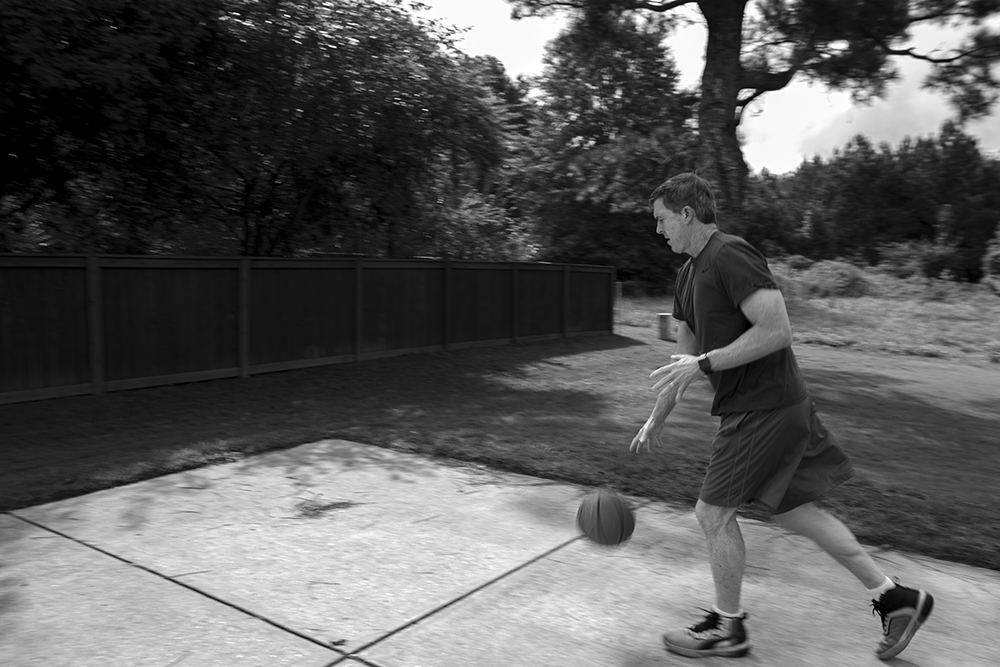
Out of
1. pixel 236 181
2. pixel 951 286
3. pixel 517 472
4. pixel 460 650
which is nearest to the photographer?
pixel 460 650

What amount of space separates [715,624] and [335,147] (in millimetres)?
10630

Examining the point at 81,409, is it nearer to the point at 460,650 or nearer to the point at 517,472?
the point at 517,472

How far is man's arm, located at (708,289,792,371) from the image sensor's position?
10.1 ft

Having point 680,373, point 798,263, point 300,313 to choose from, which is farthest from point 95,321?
point 798,263

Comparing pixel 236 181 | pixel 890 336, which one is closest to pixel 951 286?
pixel 890 336

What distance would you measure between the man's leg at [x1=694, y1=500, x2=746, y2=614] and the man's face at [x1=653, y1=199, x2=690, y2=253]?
1.02 metres

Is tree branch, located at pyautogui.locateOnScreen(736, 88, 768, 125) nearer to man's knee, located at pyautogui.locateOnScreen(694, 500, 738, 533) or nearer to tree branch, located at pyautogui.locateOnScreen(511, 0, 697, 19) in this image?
tree branch, located at pyautogui.locateOnScreen(511, 0, 697, 19)

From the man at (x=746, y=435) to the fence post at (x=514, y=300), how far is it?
12.2m

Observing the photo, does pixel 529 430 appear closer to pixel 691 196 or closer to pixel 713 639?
pixel 713 639

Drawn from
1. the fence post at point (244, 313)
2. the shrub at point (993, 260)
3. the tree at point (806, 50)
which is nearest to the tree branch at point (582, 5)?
the tree at point (806, 50)

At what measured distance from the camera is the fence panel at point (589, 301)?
688 inches

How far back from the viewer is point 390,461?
247 inches

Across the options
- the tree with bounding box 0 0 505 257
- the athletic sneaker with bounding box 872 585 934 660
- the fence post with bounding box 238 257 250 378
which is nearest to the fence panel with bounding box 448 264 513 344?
the tree with bounding box 0 0 505 257

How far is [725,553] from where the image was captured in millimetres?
3184
